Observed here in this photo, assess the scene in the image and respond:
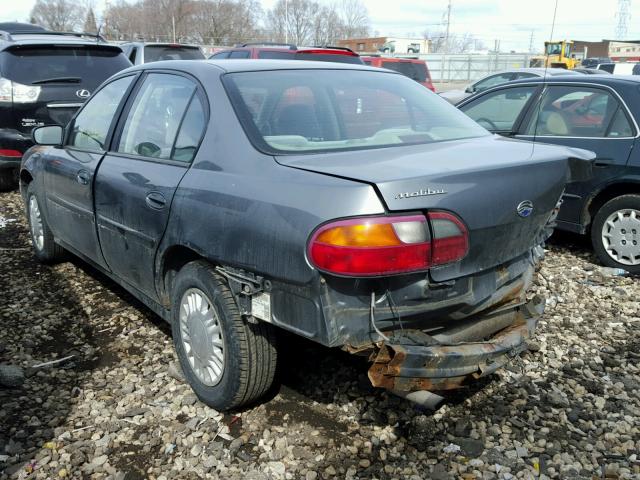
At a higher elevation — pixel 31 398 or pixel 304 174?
pixel 304 174

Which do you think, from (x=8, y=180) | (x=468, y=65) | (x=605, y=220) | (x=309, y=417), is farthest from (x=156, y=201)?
(x=468, y=65)

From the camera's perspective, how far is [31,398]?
10.7 ft

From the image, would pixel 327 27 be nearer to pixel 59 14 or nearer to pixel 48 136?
pixel 59 14

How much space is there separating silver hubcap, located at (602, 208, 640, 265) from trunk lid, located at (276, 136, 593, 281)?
248 cm

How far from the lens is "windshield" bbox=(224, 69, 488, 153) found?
2.86 metres

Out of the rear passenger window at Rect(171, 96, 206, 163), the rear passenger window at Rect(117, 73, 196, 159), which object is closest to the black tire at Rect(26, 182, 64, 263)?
the rear passenger window at Rect(117, 73, 196, 159)

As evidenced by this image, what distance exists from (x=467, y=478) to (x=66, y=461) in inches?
70.8

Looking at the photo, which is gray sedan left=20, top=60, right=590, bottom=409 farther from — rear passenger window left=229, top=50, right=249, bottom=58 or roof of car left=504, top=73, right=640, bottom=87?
rear passenger window left=229, top=50, right=249, bottom=58

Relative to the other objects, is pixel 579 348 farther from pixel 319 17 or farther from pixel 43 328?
pixel 319 17

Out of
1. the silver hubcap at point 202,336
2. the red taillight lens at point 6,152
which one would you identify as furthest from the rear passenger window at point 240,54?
the silver hubcap at point 202,336

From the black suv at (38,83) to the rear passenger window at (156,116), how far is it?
4.13 m

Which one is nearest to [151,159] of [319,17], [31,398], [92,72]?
[31,398]

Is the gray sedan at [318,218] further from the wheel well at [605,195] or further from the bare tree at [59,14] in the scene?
the bare tree at [59,14]

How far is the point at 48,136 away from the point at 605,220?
14.9ft
